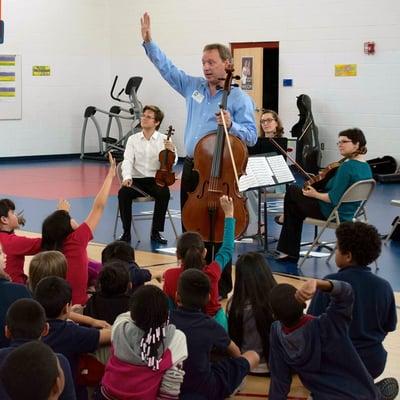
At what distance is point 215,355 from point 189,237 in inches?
27.5

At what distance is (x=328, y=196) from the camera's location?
21.3 feet

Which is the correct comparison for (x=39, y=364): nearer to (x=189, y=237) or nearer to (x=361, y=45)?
(x=189, y=237)

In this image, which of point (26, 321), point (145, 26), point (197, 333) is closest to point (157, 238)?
point (145, 26)

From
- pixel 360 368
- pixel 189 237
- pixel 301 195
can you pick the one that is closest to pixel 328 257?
pixel 301 195

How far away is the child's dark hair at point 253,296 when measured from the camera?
393 cm

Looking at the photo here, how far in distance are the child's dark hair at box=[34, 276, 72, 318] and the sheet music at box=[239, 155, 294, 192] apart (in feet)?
11.0

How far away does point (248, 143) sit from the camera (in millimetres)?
5395

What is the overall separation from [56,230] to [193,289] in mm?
1356

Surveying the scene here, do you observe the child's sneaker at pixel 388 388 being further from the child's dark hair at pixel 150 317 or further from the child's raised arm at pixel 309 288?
the child's dark hair at pixel 150 317

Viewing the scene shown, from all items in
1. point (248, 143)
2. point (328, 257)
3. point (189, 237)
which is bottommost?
point (328, 257)

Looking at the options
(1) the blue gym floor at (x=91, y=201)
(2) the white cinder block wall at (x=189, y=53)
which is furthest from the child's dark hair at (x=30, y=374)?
(2) the white cinder block wall at (x=189, y=53)

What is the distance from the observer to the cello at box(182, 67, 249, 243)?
512 cm

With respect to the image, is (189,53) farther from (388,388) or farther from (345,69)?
(388,388)

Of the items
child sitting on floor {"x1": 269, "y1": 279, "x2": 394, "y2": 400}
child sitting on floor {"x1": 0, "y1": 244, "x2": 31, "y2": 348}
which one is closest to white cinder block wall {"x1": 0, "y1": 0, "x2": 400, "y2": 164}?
child sitting on floor {"x1": 269, "y1": 279, "x2": 394, "y2": 400}
